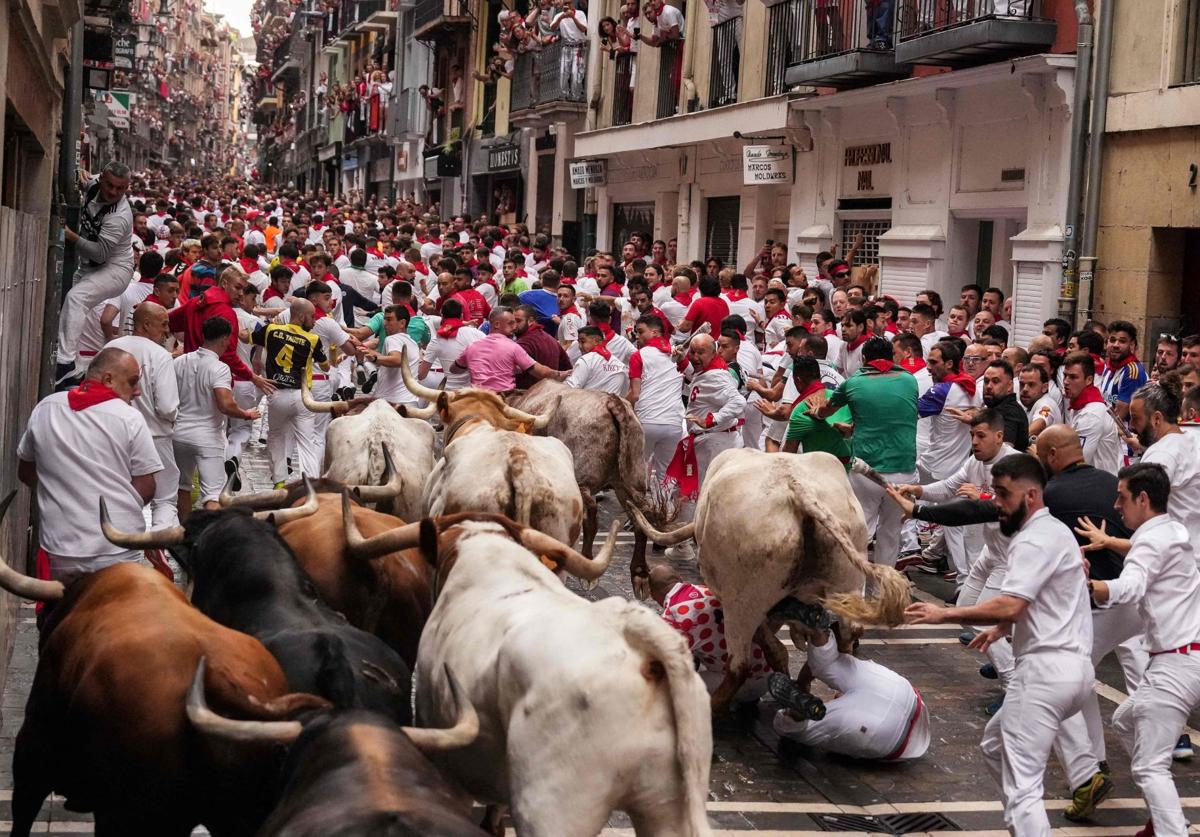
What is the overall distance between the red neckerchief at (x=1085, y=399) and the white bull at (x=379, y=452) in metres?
4.37

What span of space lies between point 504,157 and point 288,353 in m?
28.1

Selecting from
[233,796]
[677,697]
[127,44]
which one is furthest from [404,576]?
[127,44]

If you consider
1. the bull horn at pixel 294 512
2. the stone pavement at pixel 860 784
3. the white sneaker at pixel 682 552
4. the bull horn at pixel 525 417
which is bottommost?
the stone pavement at pixel 860 784

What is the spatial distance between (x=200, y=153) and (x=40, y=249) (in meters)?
151

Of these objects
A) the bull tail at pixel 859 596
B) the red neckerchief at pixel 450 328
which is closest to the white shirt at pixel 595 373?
the red neckerchief at pixel 450 328

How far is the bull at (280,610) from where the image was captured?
5304mm

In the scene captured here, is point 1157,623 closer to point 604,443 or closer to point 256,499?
point 256,499

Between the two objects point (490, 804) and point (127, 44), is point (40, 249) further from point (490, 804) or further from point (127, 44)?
point (127, 44)

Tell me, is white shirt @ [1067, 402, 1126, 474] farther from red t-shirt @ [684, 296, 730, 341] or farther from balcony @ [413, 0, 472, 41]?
balcony @ [413, 0, 472, 41]

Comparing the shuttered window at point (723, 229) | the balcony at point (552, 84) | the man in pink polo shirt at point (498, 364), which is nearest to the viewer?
the man in pink polo shirt at point (498, 364)

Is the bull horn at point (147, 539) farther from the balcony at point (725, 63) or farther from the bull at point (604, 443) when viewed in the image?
the balcony at point (725, 63)

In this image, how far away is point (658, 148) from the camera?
96.6 feet

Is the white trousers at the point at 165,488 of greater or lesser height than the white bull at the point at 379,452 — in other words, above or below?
below

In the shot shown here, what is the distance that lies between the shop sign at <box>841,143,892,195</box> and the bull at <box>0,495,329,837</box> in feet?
57.2
